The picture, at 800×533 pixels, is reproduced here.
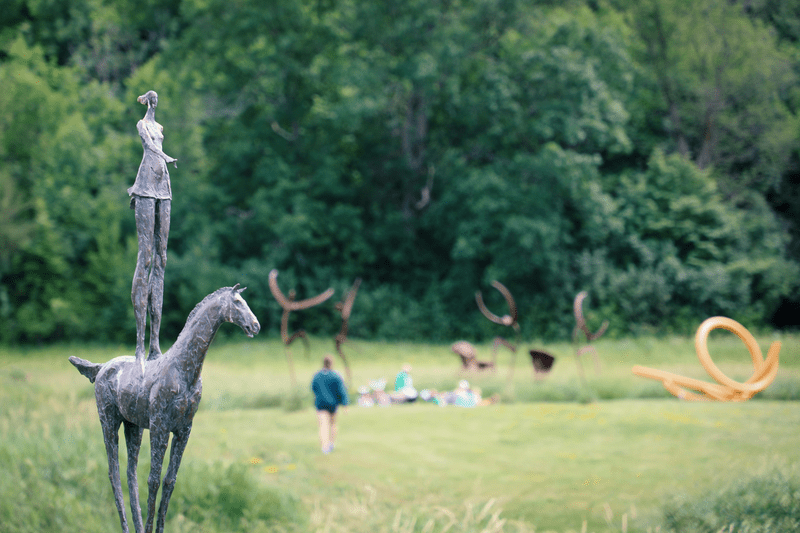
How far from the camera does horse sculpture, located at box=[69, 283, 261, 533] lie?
375cm

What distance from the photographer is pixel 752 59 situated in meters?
21.7

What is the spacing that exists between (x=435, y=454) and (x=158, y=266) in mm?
6088

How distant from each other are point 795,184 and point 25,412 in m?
23.0

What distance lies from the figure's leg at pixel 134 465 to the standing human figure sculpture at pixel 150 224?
0.48m

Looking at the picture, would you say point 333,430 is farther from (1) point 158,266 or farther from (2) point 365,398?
(1) point 158,266

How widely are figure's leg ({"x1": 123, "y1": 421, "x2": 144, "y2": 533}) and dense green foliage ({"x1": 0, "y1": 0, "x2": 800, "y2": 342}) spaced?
1657 centimetres

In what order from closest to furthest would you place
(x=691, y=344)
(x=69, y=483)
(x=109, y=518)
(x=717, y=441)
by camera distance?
(x=109, y=518) → (x=69, y=483) → (x=717, y=441) → (x=691, y=344)

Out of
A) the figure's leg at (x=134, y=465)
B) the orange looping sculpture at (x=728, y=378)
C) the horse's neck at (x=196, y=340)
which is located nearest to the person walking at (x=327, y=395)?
the orange looping sculpture at (x=728, y=378)

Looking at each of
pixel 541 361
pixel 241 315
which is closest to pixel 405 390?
pixel 541 361

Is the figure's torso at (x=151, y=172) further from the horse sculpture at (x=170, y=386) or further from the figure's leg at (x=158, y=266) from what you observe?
the horse sculpture at (x=170, y=386)

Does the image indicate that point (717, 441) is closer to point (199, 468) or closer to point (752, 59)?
point (199, 468)

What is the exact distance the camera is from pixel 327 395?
9156mm

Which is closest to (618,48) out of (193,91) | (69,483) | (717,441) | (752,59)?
(752,59)

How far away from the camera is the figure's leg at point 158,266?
3.98 m
